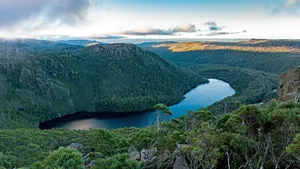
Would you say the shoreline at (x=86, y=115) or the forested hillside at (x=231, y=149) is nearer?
the forested hillside at (x=231, y=149)

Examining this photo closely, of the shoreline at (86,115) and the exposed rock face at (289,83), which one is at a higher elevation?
the exposed rock face at (289,83)

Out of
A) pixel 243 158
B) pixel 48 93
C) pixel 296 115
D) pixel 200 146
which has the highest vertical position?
pixel 296 115

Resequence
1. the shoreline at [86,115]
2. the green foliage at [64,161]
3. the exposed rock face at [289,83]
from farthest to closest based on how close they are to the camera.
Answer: the shoreline at [86,115], the exposed rock face at [289,83], the green foliage at [64,161]

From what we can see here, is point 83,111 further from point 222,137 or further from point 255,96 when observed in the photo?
point 222,137

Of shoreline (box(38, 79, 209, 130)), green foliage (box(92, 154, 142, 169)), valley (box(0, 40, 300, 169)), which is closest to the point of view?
Answer: valley (box(0, 40, 300, 169))

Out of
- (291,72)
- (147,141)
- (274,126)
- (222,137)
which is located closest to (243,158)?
(222,137)

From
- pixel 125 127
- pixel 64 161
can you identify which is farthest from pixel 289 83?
pixel 125 127

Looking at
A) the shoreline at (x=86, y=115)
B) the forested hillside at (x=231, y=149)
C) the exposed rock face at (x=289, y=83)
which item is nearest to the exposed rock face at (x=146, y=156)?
the forested hillside at (x=231, y=149)

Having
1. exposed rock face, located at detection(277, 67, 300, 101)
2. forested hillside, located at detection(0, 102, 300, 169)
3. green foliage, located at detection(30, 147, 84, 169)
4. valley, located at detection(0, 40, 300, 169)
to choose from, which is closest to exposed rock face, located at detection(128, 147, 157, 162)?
forested hillside, located at detection(0, 102, 300, 169)

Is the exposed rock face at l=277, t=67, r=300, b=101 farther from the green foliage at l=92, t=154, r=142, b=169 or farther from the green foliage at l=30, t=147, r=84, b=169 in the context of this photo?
the green foliage at l=30, t=147, r=84, b=169

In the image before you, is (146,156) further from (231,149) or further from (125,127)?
(125,127)

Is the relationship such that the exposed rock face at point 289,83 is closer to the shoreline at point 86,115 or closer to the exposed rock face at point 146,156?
the exposed rock face at point 146,156
